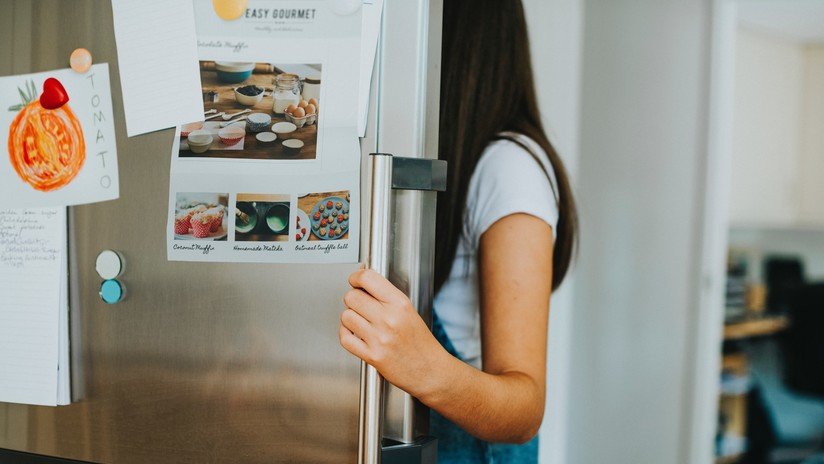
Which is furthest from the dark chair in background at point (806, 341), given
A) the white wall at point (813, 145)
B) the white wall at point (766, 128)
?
the white wall at point (813, 145)

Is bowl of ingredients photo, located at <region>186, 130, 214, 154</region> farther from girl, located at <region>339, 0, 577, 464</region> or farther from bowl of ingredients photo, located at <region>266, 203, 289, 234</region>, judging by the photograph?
girl, located at <region>339, 0, 577, 464</region>

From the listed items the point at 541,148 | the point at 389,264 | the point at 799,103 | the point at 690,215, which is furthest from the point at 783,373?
the point at 389,264

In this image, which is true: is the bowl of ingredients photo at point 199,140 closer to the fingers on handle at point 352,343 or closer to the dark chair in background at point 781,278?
the fingers on handle at point 352,343

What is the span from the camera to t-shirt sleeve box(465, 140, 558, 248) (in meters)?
0.91

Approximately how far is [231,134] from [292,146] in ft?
0.24

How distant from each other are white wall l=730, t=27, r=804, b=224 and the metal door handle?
376 centimetres

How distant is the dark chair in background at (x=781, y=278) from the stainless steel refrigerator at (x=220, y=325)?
3.55 metres

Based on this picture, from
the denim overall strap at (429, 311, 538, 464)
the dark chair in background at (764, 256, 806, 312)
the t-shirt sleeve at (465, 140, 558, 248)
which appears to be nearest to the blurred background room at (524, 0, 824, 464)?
the dark chair in background at (764, 256, 806, 312)

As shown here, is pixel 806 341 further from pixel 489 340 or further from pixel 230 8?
pixel 230 8

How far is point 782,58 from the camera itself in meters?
4.27

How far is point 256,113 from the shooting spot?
2.51 feet

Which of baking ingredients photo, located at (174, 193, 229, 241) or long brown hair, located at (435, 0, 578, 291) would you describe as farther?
long brown hair, located at (435, 0, 578, 291)

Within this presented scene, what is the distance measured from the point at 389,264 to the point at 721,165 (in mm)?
2237

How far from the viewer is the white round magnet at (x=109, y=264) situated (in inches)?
32.1
